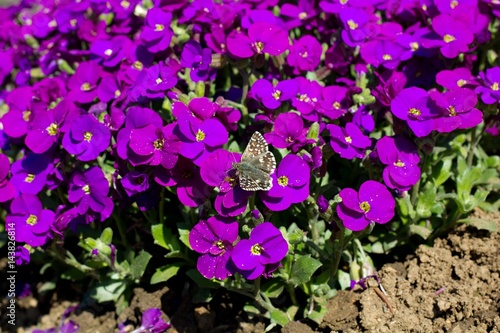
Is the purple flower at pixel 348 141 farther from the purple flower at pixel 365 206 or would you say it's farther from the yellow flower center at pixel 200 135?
the yellow flower center at pixel 200 135

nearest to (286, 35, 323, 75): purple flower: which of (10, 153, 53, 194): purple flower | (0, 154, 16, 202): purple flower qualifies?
(10, 153, 53, 194): purple flower

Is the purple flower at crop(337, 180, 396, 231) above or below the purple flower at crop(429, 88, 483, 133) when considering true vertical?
below

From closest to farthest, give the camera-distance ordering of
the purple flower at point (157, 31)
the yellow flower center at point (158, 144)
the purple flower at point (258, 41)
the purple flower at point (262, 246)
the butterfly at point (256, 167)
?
the butterfly at point (256, 167)
the purple flower at point (262, 246)
the yellow flower center at point (158, 144)
the purple flower at point (258, 41)
the purple flower at point (157, 31)

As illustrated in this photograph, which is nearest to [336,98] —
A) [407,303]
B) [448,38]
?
[448,38]

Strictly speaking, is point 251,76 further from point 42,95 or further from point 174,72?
point 42,95

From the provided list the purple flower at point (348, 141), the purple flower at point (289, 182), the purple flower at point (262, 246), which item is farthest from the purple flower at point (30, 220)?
the purple flower at point (348, 141)

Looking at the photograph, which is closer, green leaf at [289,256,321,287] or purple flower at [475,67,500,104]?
green leaf at [289,256,321,287]

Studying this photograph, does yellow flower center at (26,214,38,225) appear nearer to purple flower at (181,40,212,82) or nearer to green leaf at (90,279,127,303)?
green leaf at (90,279,127,303)

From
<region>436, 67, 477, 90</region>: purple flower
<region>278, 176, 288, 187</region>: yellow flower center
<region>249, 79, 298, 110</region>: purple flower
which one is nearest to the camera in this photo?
<region>278, 176, 288, 187</region>: yellow flower center

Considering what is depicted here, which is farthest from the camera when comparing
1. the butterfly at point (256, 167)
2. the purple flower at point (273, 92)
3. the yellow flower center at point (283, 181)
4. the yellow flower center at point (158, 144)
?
the purple flower at point (273, 92)
